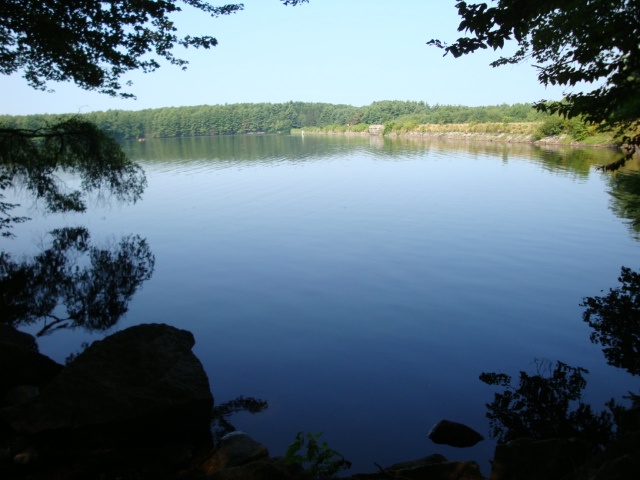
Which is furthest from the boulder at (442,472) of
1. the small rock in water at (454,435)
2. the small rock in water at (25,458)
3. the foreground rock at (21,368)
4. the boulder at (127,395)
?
the foreground rock at (21,368)

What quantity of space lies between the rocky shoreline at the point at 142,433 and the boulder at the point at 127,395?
14 mm

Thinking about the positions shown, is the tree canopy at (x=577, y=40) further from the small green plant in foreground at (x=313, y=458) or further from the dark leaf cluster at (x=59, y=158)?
the dark leaf cluster at (x=59, y=158)

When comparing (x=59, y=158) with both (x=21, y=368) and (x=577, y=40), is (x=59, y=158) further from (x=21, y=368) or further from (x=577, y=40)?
(x=577, y=40)

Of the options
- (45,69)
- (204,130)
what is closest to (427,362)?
(45,69)

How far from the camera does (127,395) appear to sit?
6.33m

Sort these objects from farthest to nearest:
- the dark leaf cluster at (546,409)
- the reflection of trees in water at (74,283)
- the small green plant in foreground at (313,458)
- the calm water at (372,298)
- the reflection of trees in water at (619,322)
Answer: the reflection of trees in water at (74,283)
the reflection of trees in water at (619,322)
the calm water at (372,298)
the dark leaf cluster at (546,409)
the small green plant in foreground at (313,458)

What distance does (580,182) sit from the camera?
32531mm

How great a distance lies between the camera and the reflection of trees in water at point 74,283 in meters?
11.4

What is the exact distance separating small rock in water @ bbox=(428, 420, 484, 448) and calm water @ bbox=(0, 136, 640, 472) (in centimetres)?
14

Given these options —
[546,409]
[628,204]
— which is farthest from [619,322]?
[628,204]

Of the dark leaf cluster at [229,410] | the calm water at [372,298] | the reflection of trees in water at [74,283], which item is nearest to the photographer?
the dark leaf cluster at [229,410]

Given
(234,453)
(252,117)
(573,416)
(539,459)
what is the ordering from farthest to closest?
1. (252,117)
2. (573,416)
3. (234,453)
4. (539,459)

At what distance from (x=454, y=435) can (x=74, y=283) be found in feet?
39.5

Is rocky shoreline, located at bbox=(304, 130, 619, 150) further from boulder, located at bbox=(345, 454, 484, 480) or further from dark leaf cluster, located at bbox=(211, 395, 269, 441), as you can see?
boulder, located at bbox=(345, 454, 484, 480)
